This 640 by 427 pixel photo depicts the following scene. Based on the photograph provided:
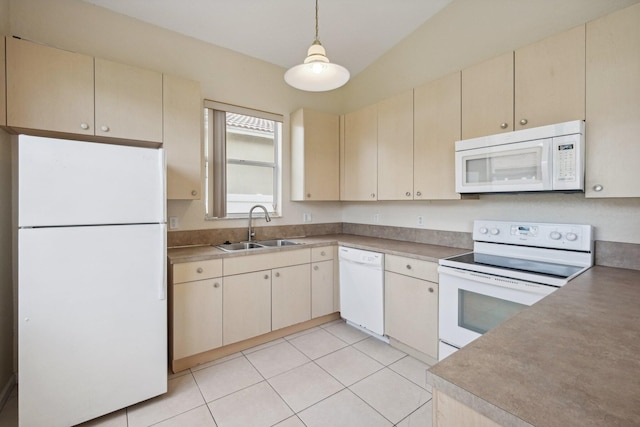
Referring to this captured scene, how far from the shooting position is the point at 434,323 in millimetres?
2205

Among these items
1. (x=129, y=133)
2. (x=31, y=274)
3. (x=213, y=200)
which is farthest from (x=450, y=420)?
(x=213, y=200)

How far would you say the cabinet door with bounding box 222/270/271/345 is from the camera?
7.94ft

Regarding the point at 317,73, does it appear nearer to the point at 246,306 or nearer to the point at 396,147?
the point at 396,147

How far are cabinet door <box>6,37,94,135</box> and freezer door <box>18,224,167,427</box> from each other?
81 cm

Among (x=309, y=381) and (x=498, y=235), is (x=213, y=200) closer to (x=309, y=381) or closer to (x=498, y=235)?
(x=309, y=381)

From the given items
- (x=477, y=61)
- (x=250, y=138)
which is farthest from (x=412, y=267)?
(x=250, y=138)

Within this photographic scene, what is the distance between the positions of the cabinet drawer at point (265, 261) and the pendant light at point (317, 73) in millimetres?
1474

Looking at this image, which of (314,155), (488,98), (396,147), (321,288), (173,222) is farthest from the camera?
(314,155)

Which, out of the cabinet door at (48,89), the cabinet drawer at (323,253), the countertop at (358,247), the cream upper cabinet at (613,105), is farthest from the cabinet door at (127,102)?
the cream upper cabinet at (613,105)

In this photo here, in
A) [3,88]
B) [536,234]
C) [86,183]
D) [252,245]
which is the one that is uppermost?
[3,88]

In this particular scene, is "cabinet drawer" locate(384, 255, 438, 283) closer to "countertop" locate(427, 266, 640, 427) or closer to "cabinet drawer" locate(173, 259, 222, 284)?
"countertop" locate(427, 266, 640, 427)

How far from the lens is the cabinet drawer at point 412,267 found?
2.21 metres

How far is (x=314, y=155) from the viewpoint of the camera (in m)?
3.28

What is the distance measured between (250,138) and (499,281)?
2.70m
